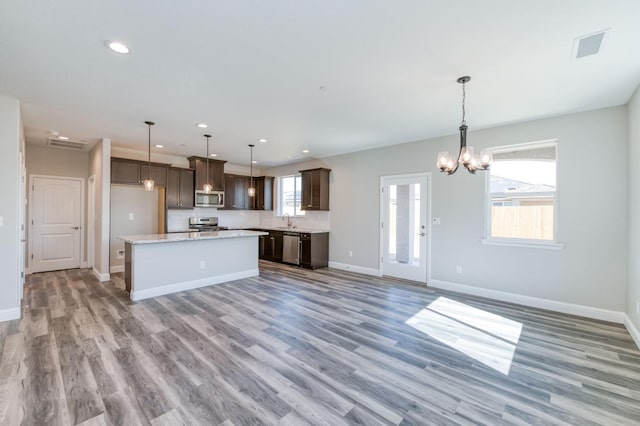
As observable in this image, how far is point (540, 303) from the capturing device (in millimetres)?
4043

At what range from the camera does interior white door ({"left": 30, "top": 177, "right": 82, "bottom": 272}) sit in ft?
19.1

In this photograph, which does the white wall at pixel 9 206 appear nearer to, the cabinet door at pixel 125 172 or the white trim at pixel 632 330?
Answer: the cabinet door at pixel 125 172

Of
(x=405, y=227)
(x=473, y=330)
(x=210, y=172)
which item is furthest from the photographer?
(x=210, y=172)

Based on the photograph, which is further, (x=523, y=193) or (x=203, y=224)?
(x=203, y=224)

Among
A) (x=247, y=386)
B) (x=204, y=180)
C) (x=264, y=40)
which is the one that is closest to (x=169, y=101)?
(x=264, y=40)

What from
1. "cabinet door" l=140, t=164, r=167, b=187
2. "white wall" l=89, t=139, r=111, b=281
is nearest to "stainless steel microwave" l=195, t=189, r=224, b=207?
"cabinet door" l=140, t=164, r=167, b=187

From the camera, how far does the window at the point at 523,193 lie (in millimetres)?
4074

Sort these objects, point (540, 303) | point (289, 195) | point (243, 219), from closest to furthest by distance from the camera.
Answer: point (540, 303), point (289, 195), point (243, 219)

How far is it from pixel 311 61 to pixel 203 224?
5.95 m

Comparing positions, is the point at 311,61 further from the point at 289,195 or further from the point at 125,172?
the point at 289,195

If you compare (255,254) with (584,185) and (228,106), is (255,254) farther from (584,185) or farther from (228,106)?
(584,185)

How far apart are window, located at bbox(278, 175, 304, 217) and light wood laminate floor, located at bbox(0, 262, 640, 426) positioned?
13.1 ft

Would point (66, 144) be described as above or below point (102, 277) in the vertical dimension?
above

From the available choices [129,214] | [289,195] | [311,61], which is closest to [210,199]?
[129,214]
